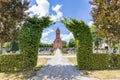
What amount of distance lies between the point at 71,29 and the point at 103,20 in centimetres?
267

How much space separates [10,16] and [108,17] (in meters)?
7.68

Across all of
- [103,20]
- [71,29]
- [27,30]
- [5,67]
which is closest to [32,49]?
[27,30]

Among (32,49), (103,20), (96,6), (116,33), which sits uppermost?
(96,6)

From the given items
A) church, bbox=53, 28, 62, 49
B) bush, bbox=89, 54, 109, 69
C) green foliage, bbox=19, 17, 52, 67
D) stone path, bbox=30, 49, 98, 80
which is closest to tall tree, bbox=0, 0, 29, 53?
green foliage, bbox=19, 17, 52, 67

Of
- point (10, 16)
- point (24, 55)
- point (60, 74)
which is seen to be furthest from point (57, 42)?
point (60, 74)

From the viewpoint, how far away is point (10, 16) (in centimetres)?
1575

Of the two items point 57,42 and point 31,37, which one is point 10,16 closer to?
point 31,37

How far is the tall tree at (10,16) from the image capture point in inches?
612

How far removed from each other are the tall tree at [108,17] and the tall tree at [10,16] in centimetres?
587

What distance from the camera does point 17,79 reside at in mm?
12102

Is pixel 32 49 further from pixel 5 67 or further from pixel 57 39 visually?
pixel 57 39

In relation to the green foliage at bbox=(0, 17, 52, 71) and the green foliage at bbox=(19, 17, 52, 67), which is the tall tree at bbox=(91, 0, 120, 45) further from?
the green foliage at bbox=(0, 17, 52, 71)

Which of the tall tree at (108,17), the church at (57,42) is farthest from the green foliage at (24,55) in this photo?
the church at (57,42)

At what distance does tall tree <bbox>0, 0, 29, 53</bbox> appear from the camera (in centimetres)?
1555
